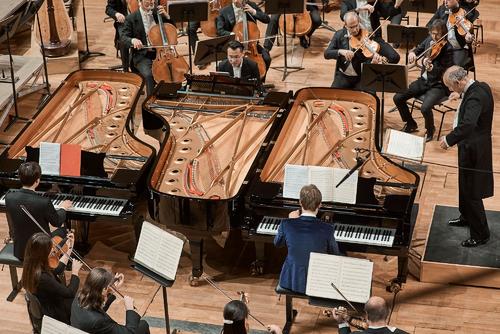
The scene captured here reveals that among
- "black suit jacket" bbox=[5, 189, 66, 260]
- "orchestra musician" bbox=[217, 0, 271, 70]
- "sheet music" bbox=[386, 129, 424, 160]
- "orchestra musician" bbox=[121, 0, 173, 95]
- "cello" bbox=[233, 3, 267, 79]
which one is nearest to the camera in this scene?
"black suit jacket" bbox=[5, 189, 66, 260]

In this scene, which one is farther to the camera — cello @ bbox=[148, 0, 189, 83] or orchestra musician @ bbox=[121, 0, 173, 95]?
orchestra musician @ bbox=[121, 0, 173, 95]

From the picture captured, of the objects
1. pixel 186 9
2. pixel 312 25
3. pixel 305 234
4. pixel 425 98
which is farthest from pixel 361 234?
pixel 312 25

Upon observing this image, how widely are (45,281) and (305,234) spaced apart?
186cm

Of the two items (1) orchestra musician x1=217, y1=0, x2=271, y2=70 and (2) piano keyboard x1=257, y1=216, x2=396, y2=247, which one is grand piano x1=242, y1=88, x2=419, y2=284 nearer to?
(2) piano keyboard x1=257, y1=216, x2=396, y2=247

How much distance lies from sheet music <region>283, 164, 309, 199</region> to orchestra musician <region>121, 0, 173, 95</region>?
3975mm

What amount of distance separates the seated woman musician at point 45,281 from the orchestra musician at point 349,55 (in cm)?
488

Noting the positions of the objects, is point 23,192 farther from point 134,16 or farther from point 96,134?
point 134,16

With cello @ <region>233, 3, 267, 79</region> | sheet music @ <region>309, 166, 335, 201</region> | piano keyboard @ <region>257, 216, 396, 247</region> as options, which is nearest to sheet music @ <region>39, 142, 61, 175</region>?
piano keyboard @ <region>257, 216, 396, 247</region>

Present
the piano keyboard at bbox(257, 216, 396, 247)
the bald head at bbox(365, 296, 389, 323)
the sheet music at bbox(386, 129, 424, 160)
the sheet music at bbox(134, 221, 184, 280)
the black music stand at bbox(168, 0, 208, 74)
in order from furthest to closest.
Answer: the black music stand at bbox(168, 0, 208, 74), the sheet music at bbox(386, 129, 424, 160), the piano keyboard at bbox(257, 216, 396, 247), the sheet music at bbox(134, 221, 184, 280), the bald head at bbox(365, 296, 389, 323)

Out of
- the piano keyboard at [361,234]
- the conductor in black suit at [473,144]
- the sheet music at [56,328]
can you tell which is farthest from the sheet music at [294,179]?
the sheet music at [56,328]

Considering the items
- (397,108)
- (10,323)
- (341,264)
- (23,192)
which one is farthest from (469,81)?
(10,323)

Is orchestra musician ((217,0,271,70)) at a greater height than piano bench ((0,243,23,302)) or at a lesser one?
Answer: greater

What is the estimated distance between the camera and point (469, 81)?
7.95 metres

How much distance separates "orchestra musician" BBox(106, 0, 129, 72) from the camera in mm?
12023
